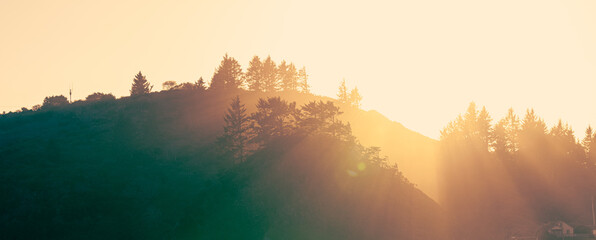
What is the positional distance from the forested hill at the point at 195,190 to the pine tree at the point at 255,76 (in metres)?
37.7

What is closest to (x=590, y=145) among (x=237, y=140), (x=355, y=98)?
(x=355, y=98)

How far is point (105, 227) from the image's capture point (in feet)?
181

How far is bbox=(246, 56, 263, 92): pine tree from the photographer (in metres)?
130

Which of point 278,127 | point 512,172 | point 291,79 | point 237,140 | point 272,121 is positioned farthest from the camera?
point 291,79

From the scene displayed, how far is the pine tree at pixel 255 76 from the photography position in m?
130

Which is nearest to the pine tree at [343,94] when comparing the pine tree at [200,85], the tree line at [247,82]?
the tree line at [247,82]

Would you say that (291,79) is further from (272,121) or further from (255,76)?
(272,121)

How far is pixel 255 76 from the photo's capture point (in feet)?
430

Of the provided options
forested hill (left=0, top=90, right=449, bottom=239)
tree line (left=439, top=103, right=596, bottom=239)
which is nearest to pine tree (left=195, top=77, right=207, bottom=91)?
forested hill (left=0, top=90, right=449, bottom=239)

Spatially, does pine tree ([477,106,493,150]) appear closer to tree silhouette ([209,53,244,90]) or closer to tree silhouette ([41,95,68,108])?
tree silhouette ([209,53,244,90])

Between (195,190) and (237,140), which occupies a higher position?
(237,140)

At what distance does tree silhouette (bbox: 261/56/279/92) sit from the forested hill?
1597 inches

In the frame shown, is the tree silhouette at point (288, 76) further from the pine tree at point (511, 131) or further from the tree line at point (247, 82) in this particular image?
the pine tree at point (511, 131)

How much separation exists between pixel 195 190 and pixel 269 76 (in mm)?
69153
